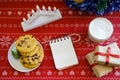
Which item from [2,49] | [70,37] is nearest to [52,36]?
[70,37]

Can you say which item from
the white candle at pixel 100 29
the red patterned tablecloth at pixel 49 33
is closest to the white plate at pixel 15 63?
the red patterned tablecloth at pixel 49 33

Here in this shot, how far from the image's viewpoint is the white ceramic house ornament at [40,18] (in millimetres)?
941

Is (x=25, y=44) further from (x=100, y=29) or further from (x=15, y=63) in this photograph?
(x=100, y=29)

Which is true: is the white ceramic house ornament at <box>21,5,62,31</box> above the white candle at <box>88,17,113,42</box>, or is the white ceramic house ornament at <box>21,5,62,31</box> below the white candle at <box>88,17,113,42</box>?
above

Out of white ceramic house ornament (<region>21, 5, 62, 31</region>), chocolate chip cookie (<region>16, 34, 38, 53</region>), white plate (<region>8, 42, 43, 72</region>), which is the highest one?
white ceramic house ornament (<region>21, 5, 62, 31</region>)

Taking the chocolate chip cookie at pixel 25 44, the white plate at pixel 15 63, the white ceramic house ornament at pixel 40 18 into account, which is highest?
the white ceramic house ornament at pixel 40 18

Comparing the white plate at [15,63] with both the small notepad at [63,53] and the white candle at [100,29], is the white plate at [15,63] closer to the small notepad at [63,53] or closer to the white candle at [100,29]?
the small notepad at [63,53]

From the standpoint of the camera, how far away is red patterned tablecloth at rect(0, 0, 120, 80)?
913mm

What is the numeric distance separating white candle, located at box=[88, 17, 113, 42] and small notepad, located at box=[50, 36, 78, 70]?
A: 0.07 meters

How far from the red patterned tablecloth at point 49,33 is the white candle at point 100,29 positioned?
4 centimetres

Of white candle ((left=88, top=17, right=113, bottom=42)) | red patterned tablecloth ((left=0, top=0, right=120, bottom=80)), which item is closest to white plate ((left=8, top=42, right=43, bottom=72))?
red patterned tablecloth ((left=0, top=0, right=120, bottom=80))

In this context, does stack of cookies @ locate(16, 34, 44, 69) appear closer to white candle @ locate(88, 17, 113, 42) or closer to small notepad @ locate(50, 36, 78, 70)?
small notepad @ locate(50, 36, 78, 70)

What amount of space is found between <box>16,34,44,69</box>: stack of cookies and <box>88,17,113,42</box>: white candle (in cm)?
16

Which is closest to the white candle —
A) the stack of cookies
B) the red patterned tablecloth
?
the red patterned tablecloth
